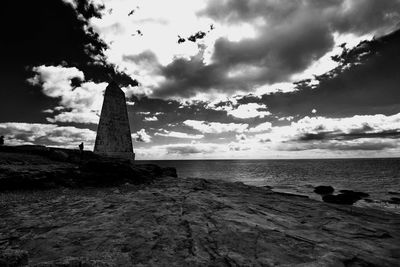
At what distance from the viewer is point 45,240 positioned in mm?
4973

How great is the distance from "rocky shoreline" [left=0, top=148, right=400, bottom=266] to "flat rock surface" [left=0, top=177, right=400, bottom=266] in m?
0.02

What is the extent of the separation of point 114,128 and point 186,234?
1739 cm

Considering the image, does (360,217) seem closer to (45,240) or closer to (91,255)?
(91,255)

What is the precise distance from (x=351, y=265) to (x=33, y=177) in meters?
14.5

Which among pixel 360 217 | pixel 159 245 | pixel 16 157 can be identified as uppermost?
pixel 16 157

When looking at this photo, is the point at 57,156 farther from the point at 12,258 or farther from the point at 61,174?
the point at 12,258

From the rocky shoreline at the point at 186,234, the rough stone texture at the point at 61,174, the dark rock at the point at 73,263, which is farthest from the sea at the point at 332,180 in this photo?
the dark rock at the point at 73,263

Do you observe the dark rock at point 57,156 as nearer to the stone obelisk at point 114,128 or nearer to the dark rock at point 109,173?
the stone obelisk at point 114,128

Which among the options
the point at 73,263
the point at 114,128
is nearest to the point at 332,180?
the point at 114,128

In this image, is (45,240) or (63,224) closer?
(45,240)

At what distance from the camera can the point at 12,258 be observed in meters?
2.94

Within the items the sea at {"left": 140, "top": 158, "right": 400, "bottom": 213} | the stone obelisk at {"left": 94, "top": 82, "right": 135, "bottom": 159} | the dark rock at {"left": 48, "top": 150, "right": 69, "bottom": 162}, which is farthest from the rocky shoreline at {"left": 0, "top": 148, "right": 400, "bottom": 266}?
the sea at {"left": 140, "top": 158, "right": 400, "bottom": 213}

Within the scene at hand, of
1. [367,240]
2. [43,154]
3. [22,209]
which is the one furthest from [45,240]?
[43,154]

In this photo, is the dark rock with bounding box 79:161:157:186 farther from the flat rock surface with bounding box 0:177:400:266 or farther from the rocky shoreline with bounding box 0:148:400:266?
the flat rock surface with bounding box 0:177:400:266
